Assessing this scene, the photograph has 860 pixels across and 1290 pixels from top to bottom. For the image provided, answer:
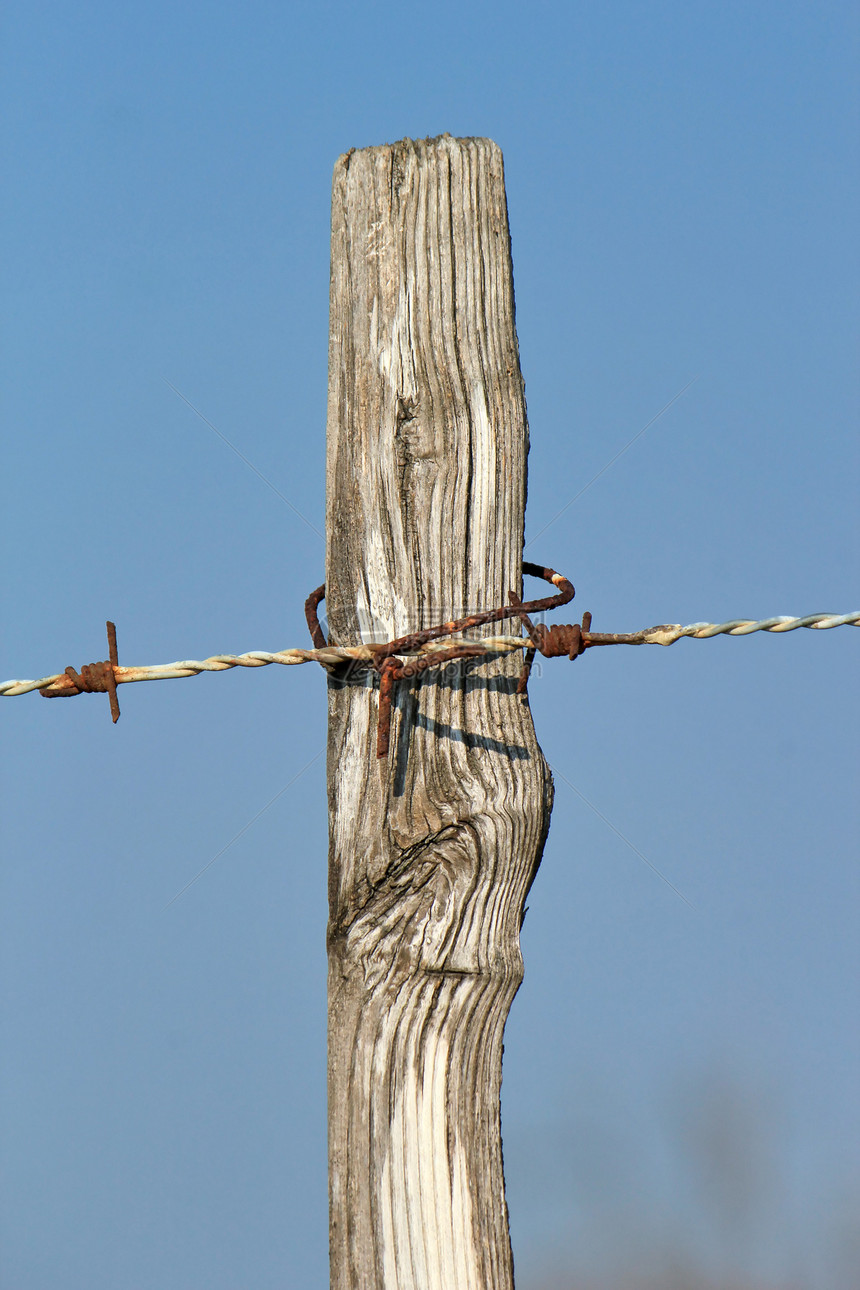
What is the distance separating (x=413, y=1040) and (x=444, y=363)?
1.44m

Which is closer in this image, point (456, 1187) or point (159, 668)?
point (456, 1187)

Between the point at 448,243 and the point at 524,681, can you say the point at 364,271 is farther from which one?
the point at 524,681

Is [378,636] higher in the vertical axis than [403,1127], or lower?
Result: higher

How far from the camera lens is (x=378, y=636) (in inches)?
108

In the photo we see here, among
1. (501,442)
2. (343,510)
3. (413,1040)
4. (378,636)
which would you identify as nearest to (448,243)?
(501,442)

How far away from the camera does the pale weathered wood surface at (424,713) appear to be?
2.66 m

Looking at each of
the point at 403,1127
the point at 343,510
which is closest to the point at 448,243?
the point at 343,510

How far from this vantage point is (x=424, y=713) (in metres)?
2.71

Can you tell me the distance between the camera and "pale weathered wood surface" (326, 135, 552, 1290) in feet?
8.72

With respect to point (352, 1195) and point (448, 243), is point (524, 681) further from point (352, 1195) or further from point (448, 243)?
point (352, 1195)

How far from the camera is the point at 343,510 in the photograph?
280 cm

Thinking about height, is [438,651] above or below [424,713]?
above

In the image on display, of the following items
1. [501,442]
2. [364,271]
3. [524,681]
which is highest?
[364,271]

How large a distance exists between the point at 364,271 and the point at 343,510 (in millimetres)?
523
